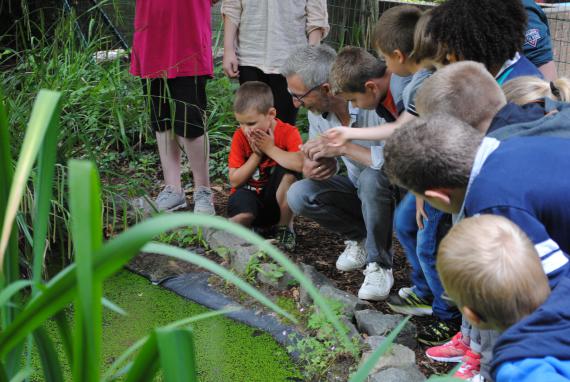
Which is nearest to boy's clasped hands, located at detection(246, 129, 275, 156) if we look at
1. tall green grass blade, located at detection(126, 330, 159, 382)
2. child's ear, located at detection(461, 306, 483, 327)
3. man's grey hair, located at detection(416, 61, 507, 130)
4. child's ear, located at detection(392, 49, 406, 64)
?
child's ear, located at detection(392, 49, 406, 64)

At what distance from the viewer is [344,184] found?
10.3ft

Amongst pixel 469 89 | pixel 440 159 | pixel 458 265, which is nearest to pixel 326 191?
pixel 469 89

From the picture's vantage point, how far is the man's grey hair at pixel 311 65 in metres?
3.00

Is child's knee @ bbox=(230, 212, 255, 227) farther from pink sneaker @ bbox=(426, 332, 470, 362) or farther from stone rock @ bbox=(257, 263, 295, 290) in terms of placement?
pink sneaker @ bbox=(426, 332, 470, 362)

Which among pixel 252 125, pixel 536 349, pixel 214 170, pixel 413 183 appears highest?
pixel 413 183

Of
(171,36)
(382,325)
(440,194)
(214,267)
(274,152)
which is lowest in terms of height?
(382,325)

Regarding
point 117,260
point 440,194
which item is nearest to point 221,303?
point 440,194

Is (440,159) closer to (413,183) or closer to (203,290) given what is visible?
(413,183)

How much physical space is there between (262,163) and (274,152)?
0.19m

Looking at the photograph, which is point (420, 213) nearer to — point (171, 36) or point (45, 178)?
point (45, 178)

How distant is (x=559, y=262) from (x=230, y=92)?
138 inches

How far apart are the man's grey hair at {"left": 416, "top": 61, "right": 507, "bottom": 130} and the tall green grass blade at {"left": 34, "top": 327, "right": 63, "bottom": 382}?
120cm

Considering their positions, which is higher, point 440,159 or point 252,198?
point 440,159

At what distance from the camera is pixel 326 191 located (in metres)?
3.08
